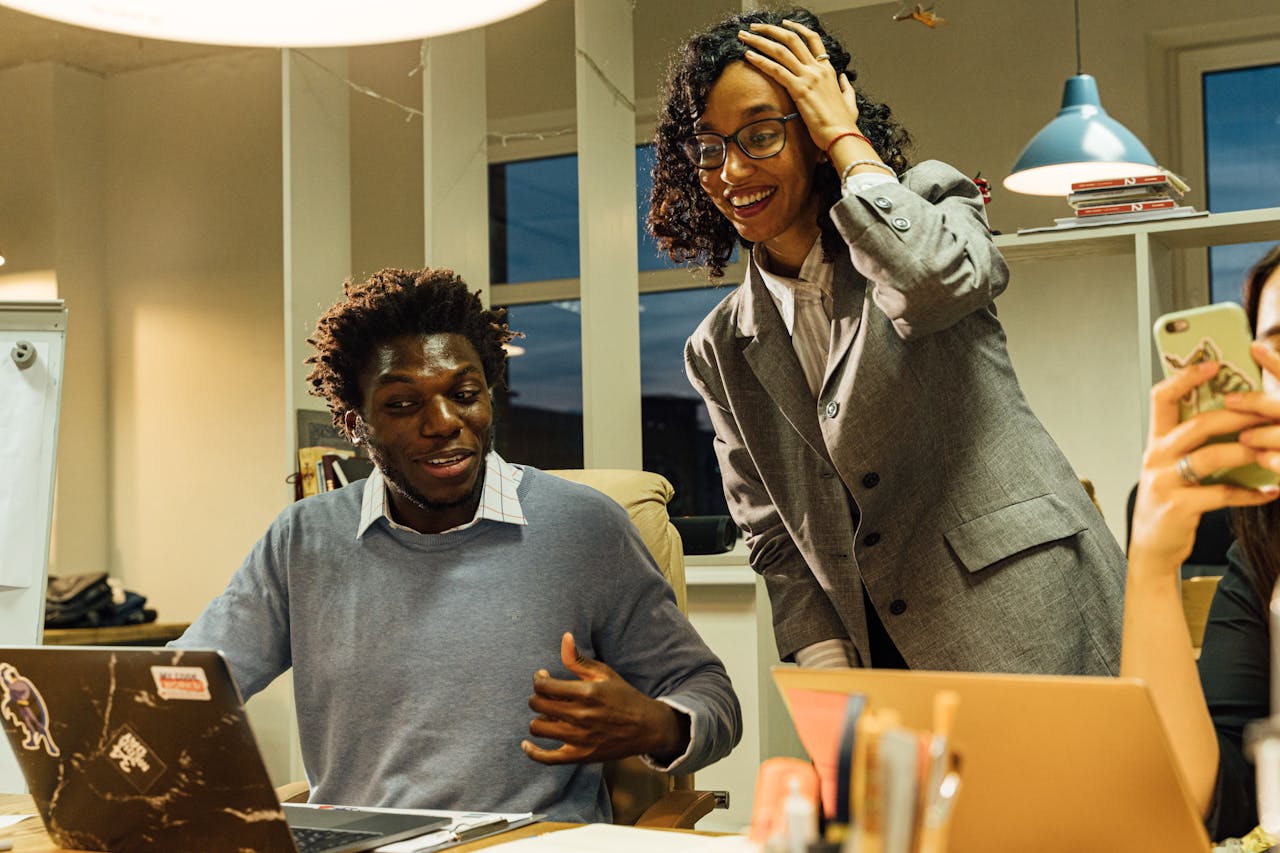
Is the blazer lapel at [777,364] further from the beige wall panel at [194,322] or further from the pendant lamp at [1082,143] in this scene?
the beige wall panel at [194,322]

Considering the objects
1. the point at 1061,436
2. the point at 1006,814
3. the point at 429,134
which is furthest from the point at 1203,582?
the point at 1006,814

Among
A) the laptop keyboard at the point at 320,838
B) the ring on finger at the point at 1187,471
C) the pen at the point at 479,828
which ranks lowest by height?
the pen at the point at 479,828

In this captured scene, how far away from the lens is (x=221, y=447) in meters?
5.42

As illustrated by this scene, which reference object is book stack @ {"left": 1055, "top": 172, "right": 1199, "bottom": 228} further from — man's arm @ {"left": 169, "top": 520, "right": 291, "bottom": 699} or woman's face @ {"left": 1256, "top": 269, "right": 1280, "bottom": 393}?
man's arm @ {"left": 169, "top": 520, "right": 291, "bottom": 699}

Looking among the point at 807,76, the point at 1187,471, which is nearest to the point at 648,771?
the point at 807,76

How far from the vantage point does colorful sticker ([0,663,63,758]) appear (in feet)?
3.81

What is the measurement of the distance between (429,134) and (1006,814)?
2.77 m

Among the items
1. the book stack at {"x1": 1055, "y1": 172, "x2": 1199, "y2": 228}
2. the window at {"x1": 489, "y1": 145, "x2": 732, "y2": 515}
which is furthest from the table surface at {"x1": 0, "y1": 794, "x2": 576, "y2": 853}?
the window at {"x1": 489, "y1": 145, "x2": 732, "y2": 515}

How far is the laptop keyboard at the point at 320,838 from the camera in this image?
112 cm

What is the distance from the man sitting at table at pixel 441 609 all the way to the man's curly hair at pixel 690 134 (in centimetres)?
33

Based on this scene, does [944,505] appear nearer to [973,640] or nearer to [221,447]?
[973,640]

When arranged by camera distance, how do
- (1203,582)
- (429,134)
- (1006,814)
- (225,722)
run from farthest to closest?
(429,134) < (1203,582) < (225,722) < (1006,814)

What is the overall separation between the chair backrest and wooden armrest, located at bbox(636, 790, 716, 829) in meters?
0.08

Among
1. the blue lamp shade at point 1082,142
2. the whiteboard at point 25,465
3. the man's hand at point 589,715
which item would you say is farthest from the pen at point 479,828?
the blue lamp shade at point 1082,142
